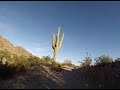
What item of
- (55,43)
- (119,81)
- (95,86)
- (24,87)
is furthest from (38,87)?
(55,43)

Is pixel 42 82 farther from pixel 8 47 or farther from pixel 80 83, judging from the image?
pixel 8 47

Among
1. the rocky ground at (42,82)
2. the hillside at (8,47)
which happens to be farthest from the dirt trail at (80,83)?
the hillside at (8,47)

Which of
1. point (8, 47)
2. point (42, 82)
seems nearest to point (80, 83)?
point (42, 82)

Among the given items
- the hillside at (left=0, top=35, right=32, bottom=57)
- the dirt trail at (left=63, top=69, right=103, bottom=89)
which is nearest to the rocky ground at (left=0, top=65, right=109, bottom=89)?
the dirt trail at (left=63, top=69, right=103, bottom=89)

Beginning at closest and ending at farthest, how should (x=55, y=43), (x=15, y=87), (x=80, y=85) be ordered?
(x=15, y=87) < (x=80, y=85) < (x=55, y=43)

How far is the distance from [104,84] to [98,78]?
103 centimetres

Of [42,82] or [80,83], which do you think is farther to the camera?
[80,83]


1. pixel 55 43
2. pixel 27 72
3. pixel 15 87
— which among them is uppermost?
pixel 55 43

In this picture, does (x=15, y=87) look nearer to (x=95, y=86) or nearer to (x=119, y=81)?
(x=95, y=86)

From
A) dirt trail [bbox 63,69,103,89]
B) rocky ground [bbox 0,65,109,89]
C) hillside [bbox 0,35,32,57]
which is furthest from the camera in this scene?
hillside [bbox 0,35,32,57]

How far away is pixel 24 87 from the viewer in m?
9.59

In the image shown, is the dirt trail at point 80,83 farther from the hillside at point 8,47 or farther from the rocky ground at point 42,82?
the hillside at point 8,47

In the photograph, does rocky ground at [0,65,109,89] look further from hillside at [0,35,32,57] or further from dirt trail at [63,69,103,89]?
hillside at [0,35,32,57]

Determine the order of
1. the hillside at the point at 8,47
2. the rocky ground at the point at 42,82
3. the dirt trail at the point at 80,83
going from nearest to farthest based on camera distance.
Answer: the rocky ground at the point at 42,82 < the dirt trail at the point at 80,83 < the hillside at the point at 8,47
